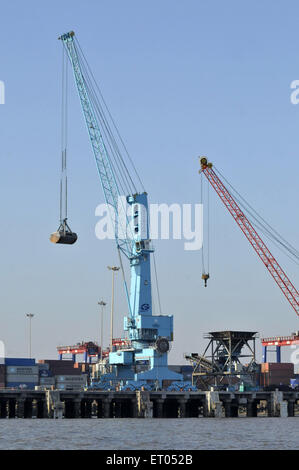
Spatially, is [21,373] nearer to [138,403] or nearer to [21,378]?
[21,378]

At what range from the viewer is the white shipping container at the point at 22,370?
180 meters

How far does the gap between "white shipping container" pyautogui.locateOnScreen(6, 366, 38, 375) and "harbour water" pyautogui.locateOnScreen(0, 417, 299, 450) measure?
98.3 metres

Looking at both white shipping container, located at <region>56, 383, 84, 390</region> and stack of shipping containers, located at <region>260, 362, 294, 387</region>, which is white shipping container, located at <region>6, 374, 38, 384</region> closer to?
white shipping container, located at <region>56, 383, 84, 390</region>

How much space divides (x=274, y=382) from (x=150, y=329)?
72.0 metres

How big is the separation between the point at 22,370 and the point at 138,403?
84334 mm

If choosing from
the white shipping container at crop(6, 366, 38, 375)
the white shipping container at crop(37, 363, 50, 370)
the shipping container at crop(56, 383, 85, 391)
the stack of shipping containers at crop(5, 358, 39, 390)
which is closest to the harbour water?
the shipping container at crop(56, 383, 85, 391)

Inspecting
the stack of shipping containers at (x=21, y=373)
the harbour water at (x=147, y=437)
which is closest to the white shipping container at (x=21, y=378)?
the stack of shipping containers at (x=21, y=373)

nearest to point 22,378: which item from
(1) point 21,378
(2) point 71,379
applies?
(1) point 21,378

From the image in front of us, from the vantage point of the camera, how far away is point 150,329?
12312cm
